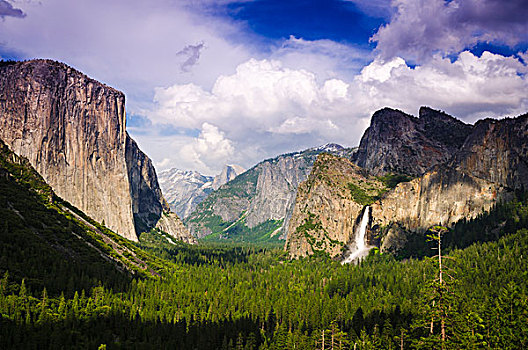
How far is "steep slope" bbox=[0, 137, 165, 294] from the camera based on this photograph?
9725cm

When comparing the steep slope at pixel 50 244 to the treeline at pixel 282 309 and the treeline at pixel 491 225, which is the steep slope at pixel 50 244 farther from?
the treeline at pixel 491 225

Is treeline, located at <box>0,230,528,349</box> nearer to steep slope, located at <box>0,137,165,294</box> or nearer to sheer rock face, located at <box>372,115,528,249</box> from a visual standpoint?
steep slope, located at <box>0,137,165,294</box>

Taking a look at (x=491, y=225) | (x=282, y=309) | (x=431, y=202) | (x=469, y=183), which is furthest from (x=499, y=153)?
(x=282, y=309)

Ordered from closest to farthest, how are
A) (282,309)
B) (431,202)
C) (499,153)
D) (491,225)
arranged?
(282,309)
(491,225)
(499,153)
(431,202)

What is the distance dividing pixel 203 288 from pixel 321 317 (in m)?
44.2

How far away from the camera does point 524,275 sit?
103 metres

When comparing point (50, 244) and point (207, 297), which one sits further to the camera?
point (207, 297)

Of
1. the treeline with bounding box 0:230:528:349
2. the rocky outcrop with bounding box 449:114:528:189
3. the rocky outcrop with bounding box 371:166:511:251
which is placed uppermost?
the rocky outcrop with bounding box 449:114:528:189

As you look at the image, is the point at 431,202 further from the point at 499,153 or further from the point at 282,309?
the point at 282,309

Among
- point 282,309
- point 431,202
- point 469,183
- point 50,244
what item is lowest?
point 282,309

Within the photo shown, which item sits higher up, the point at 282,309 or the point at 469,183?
the point at 469,183

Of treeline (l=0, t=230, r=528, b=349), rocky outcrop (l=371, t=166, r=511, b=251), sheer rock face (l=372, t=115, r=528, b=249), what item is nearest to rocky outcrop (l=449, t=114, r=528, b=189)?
sheer rock face (l=372, t=115, r=528, b=249)

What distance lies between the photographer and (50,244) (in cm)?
11525

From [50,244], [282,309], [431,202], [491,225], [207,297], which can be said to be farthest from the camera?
[431,202]
